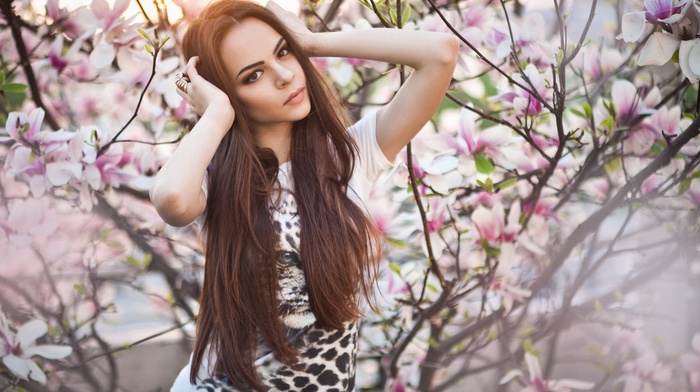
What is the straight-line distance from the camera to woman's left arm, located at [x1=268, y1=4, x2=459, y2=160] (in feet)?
3.18

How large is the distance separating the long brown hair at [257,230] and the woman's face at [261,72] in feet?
0.03

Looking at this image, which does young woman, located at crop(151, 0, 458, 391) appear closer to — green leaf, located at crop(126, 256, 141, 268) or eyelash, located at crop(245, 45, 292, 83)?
eyelash, located at crop(245, 45, 292, 83)

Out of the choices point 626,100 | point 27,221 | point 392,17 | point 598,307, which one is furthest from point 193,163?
point 598,307

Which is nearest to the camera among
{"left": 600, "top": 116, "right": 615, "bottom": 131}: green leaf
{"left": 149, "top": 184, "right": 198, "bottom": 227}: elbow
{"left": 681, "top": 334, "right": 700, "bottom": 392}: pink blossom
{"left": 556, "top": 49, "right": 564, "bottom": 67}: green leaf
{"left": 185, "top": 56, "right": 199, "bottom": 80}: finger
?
{"left": 149, "top": 184, "right": 198, "bottom": 227}: elbow

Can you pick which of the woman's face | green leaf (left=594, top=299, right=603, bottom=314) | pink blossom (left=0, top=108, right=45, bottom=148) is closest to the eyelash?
the woman's face

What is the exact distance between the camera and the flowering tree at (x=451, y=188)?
47.0 inches

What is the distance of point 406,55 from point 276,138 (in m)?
0.22

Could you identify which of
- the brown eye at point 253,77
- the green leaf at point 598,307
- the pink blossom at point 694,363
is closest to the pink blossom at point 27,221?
the brown eye at point 253,77

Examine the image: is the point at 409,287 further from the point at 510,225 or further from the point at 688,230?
the point at 688,230

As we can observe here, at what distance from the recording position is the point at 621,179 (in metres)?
1.53

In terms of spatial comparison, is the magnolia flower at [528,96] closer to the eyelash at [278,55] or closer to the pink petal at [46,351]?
the eyelash at [278,55]

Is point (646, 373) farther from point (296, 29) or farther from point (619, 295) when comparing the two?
point (296, 29)

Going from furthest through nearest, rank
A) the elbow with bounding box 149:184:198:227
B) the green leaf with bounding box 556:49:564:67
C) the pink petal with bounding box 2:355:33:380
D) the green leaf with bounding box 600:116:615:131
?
the pink petal with bounding box 2:355:33:380
the green leaf with bounding box 600:116:615:131
the green leaf with bounding box 556:49:564:67
the elbow with bounding box 149:184:198:227

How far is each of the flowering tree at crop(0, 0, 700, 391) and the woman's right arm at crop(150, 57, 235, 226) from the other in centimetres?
27
